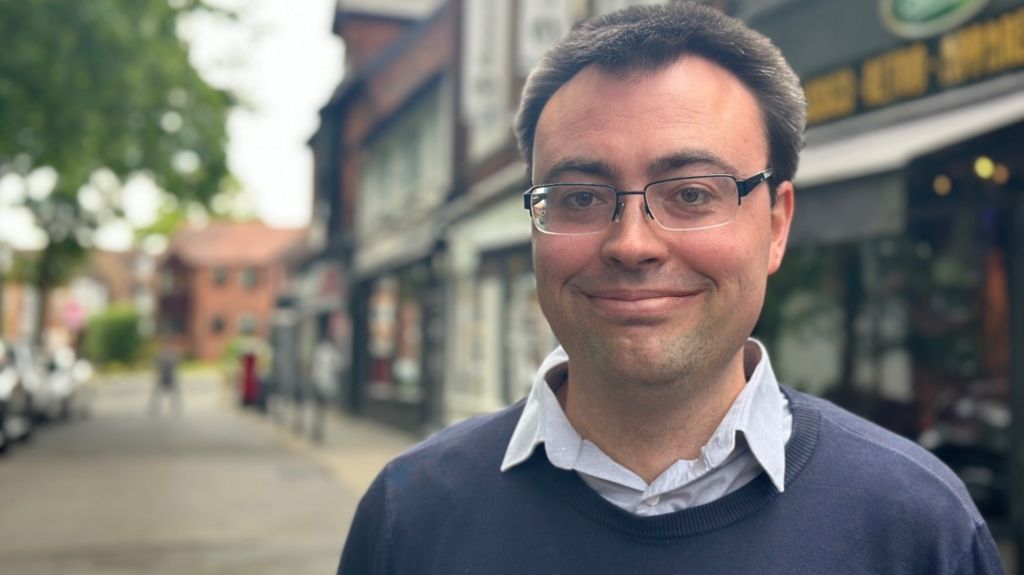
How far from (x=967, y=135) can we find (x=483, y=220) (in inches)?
408

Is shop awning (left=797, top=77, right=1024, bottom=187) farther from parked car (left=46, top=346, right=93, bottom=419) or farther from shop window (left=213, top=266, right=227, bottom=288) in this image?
shop window (left=213, top=266, right=227, bottom=288)

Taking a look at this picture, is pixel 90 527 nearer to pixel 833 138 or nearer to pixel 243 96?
pixel 833 138

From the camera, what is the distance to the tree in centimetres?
1356

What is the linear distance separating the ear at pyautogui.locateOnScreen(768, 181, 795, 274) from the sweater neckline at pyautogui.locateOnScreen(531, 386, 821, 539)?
0.87 ft

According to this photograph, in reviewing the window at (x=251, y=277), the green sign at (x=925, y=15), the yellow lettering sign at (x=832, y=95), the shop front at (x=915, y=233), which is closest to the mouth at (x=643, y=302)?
the shop front at (x=915, y=233)

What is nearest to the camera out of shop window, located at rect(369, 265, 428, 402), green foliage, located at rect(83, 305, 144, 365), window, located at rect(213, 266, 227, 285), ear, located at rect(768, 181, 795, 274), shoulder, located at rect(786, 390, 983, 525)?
shoulder, located at rect(786, 390, 983, 525)

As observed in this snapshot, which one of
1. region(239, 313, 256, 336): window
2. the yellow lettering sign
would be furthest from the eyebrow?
region(239, 313, 256, 336): window

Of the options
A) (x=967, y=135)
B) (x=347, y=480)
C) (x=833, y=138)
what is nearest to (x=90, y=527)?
(x=347, y=480)

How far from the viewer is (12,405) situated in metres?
16.7

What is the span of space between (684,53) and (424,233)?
59.4 feet

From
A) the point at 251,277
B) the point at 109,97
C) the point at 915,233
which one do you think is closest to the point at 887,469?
the point at 915,233

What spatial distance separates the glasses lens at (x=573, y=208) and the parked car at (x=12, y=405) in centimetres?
1555

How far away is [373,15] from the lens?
26734 millimetres

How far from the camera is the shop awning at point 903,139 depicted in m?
5.97
